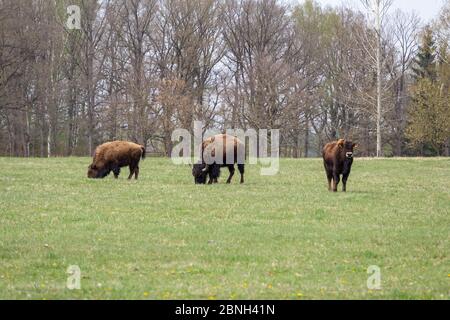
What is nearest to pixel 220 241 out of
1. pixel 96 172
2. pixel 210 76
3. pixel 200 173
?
pixel 200 173

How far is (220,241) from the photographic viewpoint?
45.2ft

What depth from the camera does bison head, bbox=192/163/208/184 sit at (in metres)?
26.4

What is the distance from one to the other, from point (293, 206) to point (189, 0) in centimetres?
4661

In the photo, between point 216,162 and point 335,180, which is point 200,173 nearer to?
point 216,162

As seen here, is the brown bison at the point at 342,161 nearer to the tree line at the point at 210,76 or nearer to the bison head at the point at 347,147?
the bison head at the point at 347,147

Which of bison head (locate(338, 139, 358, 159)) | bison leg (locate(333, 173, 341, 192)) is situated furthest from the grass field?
bison head (locate(338, 139, 358, 159))

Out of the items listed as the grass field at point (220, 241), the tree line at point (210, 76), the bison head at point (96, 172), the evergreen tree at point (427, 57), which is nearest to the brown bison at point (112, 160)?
the bison head at point (96, 172)

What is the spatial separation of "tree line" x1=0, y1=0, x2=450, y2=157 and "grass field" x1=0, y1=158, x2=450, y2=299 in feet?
108

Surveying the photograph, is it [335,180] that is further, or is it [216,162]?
[216,162]

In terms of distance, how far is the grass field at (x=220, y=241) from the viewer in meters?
10.3

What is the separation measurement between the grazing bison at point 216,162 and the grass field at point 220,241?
168 centimetres

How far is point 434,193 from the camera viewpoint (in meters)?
23.4

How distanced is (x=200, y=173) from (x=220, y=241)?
41.6 feet

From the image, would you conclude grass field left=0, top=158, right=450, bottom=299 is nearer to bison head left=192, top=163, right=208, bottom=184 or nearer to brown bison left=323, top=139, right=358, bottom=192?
brown bison left=323, top=139, right=358, bottom=192
